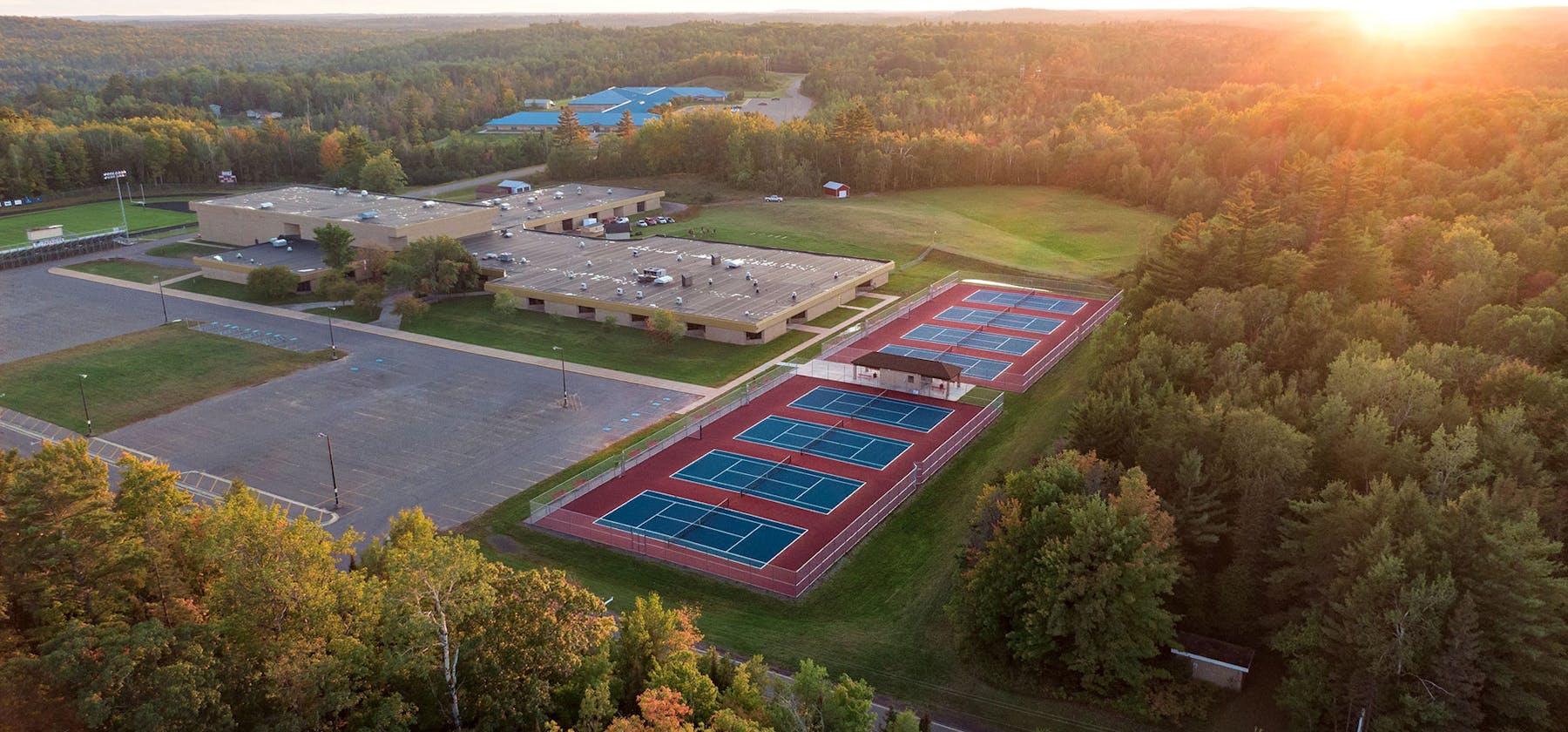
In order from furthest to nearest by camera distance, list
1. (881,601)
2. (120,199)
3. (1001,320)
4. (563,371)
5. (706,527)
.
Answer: (120,199)
(1001,320)
(563,371)
(706,527)
(881,601)

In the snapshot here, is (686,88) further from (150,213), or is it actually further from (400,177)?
(150,213)

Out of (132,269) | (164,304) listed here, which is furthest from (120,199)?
(164,304)

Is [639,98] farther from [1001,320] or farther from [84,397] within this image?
[84,397]

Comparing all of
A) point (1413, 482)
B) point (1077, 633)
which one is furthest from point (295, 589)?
point (1413, 482)

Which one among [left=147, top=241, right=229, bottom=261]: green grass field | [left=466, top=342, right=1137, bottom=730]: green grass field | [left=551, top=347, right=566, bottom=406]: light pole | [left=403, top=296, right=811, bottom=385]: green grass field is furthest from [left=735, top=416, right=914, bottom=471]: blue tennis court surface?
[left=147, top=241, right=229, bottom=261]: green grass field

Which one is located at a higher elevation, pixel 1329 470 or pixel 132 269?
pixel 1329 470
